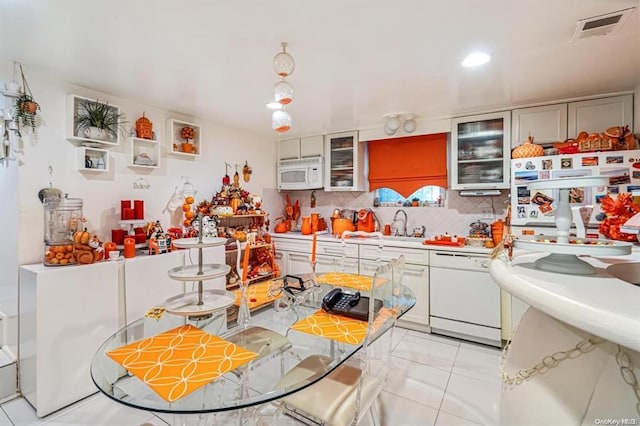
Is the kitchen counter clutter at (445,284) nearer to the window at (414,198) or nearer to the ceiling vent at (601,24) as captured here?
the window at (414,198)

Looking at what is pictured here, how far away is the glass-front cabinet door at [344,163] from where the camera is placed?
3936mm

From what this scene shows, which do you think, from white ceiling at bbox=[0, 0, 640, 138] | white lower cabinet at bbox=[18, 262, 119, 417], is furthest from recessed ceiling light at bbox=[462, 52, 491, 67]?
white lower cabinet at bbox=[18, 262, 119, 417]

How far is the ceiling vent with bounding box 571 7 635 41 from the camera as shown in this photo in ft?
5.12

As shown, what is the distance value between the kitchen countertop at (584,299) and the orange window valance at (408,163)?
306 cm

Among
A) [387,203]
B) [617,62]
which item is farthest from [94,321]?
[617,62]

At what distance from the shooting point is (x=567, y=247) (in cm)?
67

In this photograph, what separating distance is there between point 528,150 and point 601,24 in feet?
4.11

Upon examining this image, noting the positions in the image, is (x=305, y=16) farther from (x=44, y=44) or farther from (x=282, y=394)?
(x=282, y=394)

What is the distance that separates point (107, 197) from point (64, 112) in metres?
0.72

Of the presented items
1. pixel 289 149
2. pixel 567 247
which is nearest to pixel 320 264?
pixel 289 149

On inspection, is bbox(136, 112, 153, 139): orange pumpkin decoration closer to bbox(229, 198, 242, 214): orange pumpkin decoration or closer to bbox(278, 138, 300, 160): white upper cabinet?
bbox(229, 198, 242, 214): orange pumpkin decoration

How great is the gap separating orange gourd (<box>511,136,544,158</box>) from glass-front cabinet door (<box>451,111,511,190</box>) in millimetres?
199

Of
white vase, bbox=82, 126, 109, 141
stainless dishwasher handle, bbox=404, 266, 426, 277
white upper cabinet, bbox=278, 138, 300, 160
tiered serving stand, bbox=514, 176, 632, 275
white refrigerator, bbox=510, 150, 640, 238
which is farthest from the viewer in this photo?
white upper cabinet, bbox=278, 138, 300, 160

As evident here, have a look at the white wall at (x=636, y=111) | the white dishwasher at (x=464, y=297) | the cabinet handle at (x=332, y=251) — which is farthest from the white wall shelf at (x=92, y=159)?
the white wall at (x=636, y=111)
